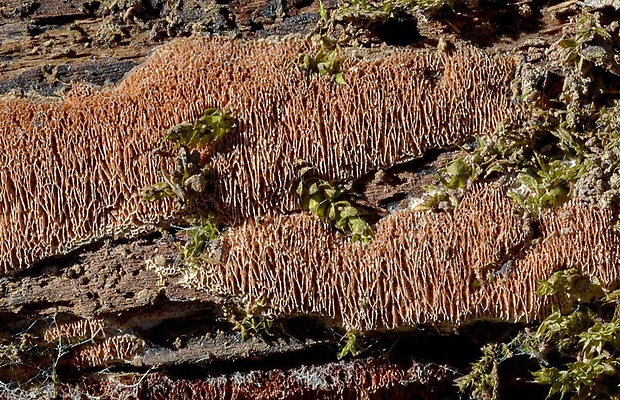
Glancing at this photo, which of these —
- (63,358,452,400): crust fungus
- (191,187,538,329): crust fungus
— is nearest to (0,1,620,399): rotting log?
(191,187,538,329): crust fungus

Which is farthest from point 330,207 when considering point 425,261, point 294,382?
point 294,382

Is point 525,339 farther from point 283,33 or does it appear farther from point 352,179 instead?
point 283,33

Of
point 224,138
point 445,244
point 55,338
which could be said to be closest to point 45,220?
point 55,338

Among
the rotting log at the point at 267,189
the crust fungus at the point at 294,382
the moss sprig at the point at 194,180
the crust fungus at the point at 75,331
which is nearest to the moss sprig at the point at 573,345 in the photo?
the rotting log at the point at 267,189

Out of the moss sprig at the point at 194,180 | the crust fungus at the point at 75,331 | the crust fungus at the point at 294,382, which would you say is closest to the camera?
the moss sprig at the point at 194,180

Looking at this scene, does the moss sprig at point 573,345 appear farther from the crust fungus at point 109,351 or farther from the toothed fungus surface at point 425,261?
→ the crust fungus at point 109,351

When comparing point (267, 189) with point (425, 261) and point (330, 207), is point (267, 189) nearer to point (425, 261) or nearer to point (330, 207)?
point (330, 207)

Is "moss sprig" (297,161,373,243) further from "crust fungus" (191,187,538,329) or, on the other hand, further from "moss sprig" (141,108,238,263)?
"moss sprig" (141,108,238,263)
